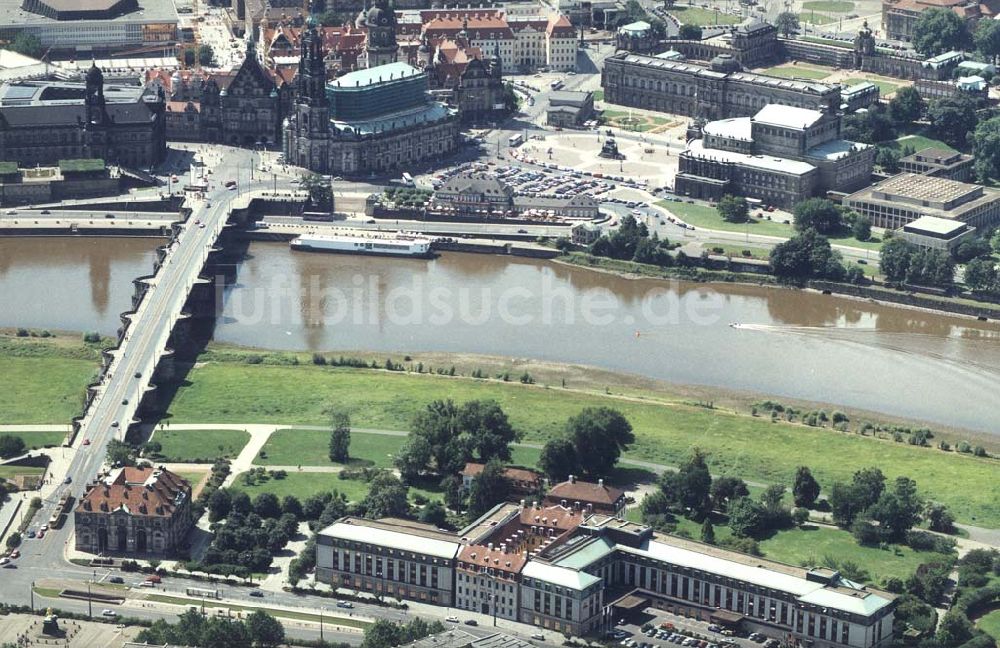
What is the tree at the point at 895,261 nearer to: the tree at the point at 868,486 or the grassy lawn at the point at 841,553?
the tree at the point at 868,486

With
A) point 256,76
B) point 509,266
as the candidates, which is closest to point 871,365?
point 509,266

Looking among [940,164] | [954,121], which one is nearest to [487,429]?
[940,164]

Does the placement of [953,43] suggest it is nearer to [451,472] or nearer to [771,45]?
[771,45]

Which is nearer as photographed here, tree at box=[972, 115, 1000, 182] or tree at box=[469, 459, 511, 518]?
tree at box=[469, 459, 511, 518]

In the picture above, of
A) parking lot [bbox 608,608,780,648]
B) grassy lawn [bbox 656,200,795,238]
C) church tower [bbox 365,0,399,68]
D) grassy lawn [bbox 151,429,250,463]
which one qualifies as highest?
church tower [bbox 365,0,399,68]

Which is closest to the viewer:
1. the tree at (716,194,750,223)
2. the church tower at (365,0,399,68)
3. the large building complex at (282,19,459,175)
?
the tree at (716,194,750,223)

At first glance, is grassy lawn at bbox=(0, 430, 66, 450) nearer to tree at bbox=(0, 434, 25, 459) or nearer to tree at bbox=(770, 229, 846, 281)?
tree at bbox=(0, 434, 25, 459)

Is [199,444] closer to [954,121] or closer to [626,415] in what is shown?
[626,415]

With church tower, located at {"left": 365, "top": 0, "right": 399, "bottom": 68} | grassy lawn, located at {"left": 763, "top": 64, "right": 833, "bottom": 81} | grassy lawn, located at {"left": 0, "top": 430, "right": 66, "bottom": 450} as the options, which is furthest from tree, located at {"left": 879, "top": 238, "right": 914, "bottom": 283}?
grassy lawn, located at {"left": 0, "top": 430, "right": 66, "bottom": 450}
